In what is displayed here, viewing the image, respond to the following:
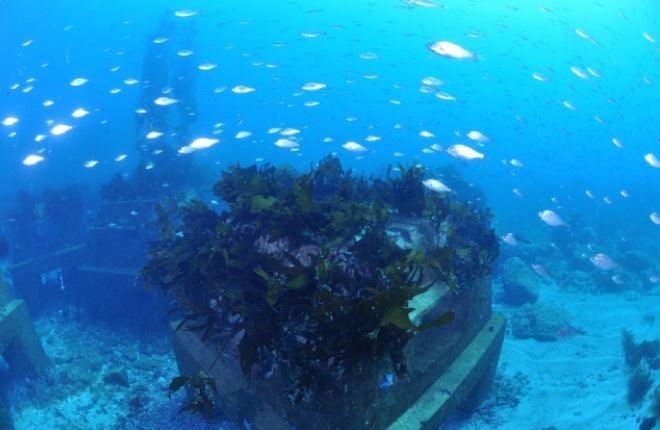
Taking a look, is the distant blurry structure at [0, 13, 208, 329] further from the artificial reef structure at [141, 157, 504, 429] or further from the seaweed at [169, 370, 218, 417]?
the seaweed at [169, 370, 218, 417]

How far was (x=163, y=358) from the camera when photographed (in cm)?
Answer: 1016

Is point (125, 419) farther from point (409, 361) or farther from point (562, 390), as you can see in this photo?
point (562, 390)

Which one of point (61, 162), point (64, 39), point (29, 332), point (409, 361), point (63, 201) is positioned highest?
point (409, 361)

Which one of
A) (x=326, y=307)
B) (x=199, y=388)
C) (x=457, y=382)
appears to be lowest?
(x=457, y=382)

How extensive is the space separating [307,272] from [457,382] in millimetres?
3127

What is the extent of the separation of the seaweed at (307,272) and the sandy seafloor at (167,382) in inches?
68.1

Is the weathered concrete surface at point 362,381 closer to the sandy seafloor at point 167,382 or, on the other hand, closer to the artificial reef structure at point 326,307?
the artificial reef structure at point 326,307

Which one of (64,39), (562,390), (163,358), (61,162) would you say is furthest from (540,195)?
(64,39)

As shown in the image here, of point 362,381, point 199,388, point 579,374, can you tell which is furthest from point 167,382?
point 579,374

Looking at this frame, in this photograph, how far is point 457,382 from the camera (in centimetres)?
612

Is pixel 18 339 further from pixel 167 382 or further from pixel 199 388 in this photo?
pixel 199 388

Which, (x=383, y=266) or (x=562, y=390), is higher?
(x=383, y=266)

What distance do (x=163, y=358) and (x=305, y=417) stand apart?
6910 mm

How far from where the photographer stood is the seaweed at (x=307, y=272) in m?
4.17
